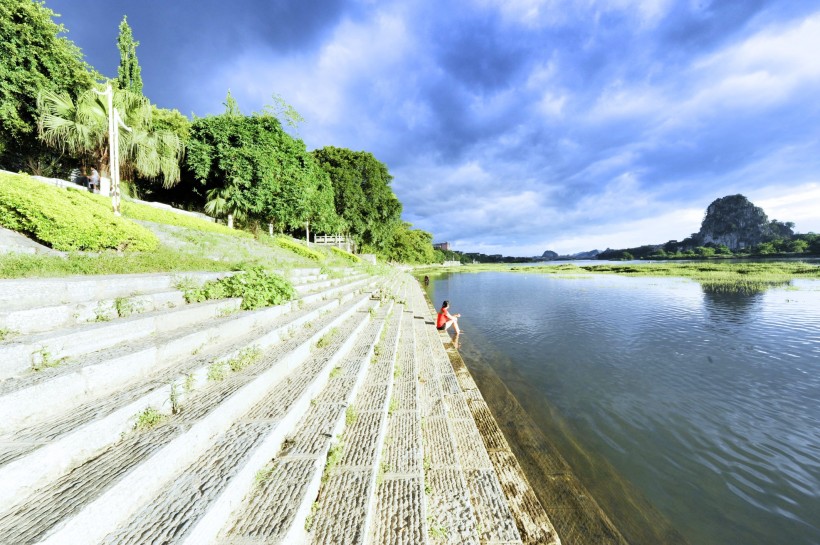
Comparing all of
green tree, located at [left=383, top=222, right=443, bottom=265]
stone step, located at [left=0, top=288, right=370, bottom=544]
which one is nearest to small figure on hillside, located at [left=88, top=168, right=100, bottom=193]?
stone step, located at [left=0, top=288, right=370, bottom=544]

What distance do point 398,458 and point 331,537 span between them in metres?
1.18

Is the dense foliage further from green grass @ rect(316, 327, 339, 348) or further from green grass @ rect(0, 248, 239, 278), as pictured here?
green grass @ rect(316, 327, 339, 348)

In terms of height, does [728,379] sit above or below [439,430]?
below

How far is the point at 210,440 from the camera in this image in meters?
2.19

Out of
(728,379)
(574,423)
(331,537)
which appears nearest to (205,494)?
(331,537)

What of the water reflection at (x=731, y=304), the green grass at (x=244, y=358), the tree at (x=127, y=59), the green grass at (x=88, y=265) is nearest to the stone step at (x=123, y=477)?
the green grass at (x=244, y=358)

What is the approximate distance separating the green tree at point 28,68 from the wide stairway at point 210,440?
25303 mm

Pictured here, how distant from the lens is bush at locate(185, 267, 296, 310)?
4691 millimetres

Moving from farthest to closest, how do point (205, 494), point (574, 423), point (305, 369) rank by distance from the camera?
point (574, 423) → point (305, 369) → point (205, 494)

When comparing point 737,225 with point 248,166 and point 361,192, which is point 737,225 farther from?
point 248,166

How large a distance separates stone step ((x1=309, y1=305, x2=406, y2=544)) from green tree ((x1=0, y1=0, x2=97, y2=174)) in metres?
28.5

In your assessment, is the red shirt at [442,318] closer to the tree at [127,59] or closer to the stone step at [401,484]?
the stone step at [401,484]

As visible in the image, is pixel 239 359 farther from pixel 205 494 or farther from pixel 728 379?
pixel 728 379

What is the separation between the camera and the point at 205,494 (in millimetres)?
1649
